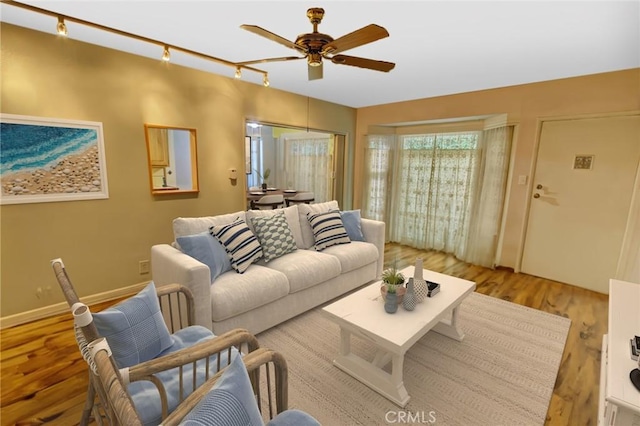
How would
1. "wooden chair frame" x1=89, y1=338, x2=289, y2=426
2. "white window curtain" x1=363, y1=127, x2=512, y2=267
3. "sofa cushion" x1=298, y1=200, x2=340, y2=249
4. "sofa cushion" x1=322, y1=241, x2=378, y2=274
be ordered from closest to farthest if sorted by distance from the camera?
"wooden chair frame" x1=89, y1=338, x2=289, y2=426 < "sofa cushion" x1=322, y1=241, x2=378, y2=274 < "sofa cushion" x1=298, y1=200, x2=340, y2=249 < "white window curtain" x1=363, y1=127, x2=512, y2=267

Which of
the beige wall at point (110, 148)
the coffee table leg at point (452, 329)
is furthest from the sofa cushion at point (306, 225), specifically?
the coffee table leg at point (452, 329)

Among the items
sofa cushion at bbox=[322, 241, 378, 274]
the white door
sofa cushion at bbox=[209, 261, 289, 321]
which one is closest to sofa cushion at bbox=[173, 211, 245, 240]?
sofa cushion at bbox=[209, 261, 289, 321]

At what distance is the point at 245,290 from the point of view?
2154 millimetres

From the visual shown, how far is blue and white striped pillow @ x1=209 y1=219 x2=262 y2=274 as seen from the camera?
7.95 feet

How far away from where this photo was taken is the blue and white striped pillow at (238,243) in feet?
7.95

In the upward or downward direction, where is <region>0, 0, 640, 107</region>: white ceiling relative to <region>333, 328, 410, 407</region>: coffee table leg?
upward

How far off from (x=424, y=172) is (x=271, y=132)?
425cm

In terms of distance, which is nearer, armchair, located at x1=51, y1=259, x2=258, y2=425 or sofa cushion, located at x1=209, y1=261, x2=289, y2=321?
armchair, located at x1=51, y1=259, x2=258, y2=425

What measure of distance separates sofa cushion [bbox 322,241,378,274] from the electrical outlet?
1907mm

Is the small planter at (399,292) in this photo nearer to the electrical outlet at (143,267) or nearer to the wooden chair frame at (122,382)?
the wooden chair frame at (122,382)

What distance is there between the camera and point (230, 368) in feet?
2.57

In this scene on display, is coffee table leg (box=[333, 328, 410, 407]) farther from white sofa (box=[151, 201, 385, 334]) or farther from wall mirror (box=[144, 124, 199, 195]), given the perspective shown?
wall mirror (box=[144, 124, 199, 195])

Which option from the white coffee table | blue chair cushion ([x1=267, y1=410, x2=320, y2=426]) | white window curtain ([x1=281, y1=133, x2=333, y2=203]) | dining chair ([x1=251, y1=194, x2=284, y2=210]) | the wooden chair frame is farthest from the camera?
white window curtain ([x1=281, y1=133, x2=333, y2=203])

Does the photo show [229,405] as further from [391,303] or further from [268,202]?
[268,202]
